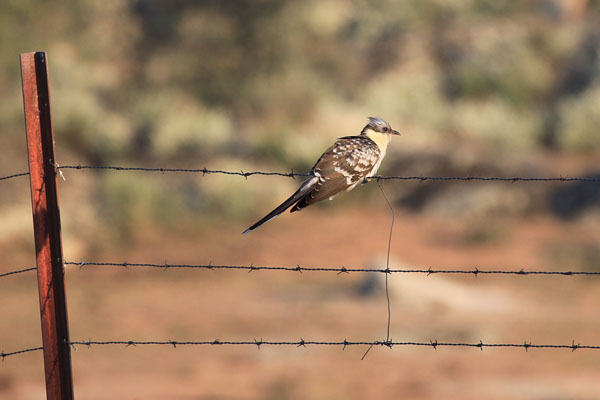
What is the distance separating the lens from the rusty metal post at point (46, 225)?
5.50 meters

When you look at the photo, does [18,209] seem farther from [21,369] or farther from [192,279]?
[21,369]

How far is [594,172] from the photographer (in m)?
25.4

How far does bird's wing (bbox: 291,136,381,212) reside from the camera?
276 inches

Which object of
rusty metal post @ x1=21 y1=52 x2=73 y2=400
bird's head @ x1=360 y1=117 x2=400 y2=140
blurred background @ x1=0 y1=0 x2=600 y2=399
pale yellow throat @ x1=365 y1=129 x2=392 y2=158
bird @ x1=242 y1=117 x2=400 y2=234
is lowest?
rusty metal post @ x1=21 y1=52 x2=73 y2=400

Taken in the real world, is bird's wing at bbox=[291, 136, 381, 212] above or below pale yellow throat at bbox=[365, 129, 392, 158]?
below

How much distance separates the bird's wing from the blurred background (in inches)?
225

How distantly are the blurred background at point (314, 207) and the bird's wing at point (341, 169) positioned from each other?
571 centimetres

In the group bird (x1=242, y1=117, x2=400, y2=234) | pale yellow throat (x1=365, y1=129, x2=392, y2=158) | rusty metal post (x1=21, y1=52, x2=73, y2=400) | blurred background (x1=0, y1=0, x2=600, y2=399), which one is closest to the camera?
rusty metal post (x1=21, y1=52, x2=73, y2=400)

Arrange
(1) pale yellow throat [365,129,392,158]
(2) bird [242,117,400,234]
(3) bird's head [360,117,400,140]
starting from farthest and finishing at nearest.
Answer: (3) bird's head [360,117,400,140]
(1) pale yellow throat [365,129,392,158]
(2) bird [242,117,400,234]

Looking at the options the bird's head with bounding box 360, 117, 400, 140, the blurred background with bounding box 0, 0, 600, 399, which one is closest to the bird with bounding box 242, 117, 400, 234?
the bird's head with bounding box 360, 117, 400, 140

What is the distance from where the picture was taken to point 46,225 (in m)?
5.54

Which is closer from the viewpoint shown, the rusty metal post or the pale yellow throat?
the rusty metal post

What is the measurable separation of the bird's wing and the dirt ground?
18.8 feet

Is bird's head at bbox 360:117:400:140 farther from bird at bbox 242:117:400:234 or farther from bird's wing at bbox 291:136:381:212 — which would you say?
bird's wing at bbox 291:136:381:212
